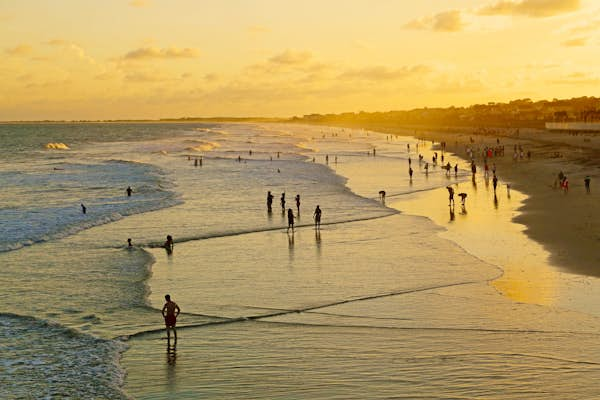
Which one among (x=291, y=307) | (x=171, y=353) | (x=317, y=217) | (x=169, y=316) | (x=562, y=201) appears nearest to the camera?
(x=171, y=353)

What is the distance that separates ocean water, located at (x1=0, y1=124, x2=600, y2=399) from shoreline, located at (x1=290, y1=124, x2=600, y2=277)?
0.97 m

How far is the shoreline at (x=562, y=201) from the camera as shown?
24958 millimetres

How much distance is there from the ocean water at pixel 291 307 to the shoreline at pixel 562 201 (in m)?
0.97

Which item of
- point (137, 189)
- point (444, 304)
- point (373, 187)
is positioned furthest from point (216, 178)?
point (444, 304)

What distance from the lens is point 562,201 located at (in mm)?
38688

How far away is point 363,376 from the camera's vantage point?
44.9 feet

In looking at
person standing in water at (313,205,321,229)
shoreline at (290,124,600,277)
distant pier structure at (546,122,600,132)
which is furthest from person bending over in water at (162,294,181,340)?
distant pier structure at (546,122,600,132)

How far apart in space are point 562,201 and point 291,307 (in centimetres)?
2493

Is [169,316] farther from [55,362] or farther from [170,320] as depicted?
[55,362]

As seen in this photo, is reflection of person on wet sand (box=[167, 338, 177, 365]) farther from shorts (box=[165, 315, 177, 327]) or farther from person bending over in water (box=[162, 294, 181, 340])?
shorts (box=[165, 315, 177, 327])

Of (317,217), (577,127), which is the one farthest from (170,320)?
(577,127)

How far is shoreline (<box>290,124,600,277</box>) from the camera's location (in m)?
25.0

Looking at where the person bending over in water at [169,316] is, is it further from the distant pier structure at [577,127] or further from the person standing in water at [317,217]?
the distant pier structure at [577,127]

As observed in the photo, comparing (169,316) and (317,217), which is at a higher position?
(317,217)
